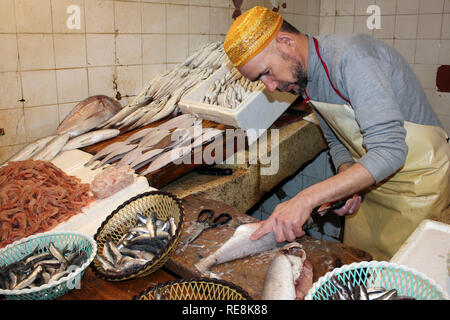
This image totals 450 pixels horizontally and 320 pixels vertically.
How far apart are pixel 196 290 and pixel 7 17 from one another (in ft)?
10.1

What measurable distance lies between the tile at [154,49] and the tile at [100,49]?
1.30 feet

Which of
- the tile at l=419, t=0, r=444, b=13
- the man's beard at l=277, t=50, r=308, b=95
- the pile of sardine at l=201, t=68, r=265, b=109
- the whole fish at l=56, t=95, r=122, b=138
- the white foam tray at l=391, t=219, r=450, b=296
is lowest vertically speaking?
the white foam tray at l=391, t=219, r=450, b=296

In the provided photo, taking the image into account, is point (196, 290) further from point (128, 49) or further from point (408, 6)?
point (408, 6)

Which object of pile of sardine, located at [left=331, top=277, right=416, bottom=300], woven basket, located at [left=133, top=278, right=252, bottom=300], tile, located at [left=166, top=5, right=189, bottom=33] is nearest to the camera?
pile of sardine, located at [left=331, top=277, right=416, bottom=300]

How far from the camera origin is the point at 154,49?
14.6 feet

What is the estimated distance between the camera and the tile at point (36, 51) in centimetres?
347

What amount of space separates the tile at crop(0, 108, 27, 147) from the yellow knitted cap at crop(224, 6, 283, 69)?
234 cm

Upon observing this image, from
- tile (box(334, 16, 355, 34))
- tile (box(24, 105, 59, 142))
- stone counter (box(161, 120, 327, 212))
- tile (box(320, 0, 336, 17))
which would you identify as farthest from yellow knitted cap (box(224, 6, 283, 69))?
tile (box(320, 0, 336, 17))

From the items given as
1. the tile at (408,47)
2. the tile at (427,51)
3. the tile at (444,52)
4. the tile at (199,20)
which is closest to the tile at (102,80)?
the tile at (199,20)

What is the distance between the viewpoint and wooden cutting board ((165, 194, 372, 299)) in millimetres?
1886

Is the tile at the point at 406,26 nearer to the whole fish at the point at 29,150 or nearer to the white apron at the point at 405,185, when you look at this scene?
the white apron at the point at 405,185

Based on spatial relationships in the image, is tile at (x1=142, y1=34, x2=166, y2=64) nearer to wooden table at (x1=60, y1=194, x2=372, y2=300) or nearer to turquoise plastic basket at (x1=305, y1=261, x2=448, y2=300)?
wooden table at (x1=60, y1=194, x2=372, y2=300)

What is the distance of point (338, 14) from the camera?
613cm
